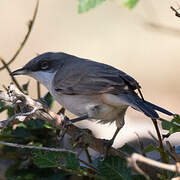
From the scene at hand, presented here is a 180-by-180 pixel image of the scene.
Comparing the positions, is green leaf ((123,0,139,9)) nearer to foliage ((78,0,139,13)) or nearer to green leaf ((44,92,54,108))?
foliage ((78,0,139,13))

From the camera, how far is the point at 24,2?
8977 mm

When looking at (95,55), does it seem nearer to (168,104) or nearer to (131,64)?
(131,64)

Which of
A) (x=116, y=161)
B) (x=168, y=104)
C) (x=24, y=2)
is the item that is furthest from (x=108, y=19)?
(x=116, y=161)

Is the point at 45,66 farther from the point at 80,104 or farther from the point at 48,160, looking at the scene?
the point at 48,160

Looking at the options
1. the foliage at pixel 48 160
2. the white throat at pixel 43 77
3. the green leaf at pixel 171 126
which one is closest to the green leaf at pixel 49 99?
the foliage at pixel 48 160

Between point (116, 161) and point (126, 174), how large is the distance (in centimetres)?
11

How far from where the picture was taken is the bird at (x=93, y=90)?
3.31 metres

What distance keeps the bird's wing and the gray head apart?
0.38 ft

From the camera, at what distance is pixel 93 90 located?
3.51 metres

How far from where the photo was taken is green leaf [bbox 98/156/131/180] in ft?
8.52

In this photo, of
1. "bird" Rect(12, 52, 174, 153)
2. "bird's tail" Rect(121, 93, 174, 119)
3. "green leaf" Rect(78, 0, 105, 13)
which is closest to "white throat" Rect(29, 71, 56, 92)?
"bird" Rect(12, 52, 174, 153)

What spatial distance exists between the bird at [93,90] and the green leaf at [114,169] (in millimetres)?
299

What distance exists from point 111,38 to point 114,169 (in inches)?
233

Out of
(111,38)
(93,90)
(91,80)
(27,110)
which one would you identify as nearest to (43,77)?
(91,80)
